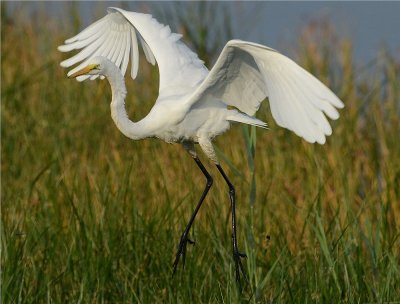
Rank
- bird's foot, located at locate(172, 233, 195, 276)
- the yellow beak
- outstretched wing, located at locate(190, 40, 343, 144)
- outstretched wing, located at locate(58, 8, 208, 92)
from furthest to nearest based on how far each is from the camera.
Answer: outstretched wing, located at locate(58, 8, 208, 92) → bird's foot, located at locate(172, 233, 195, 276) → the yellow beak → outstretched wing, located at locate(190, 40, 343, 144)

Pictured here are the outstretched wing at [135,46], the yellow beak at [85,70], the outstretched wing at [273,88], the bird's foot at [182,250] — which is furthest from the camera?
the outstretched wing at [135,46]

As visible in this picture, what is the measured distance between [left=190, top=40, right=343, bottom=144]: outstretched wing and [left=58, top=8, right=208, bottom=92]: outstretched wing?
0.27m

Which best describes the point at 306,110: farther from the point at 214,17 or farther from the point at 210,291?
the point at 214,17

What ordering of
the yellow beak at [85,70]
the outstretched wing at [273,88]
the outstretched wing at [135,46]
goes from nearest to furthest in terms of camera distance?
the outstretched wing at [273,88]
the yellow beak at [85,70]
the outstretched wing at [135,46]

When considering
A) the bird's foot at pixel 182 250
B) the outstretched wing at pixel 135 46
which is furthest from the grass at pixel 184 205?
the outstretched wing at pixel 135 46

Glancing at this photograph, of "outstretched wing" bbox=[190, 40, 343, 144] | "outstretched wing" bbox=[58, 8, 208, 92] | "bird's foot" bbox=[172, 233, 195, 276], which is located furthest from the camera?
"outstretched wing" bbox=[58, 8, 208, 92]

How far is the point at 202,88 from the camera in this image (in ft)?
13.6

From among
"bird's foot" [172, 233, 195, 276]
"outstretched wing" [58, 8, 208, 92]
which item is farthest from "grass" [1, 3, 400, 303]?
"outstretched wing" [58, 8, 208, 92]

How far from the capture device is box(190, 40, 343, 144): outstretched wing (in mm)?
3686

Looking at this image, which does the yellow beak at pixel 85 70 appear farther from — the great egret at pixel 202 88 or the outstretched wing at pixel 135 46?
the outstretched wing at pixel 135 46

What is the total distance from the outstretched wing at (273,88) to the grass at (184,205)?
0.74 feet

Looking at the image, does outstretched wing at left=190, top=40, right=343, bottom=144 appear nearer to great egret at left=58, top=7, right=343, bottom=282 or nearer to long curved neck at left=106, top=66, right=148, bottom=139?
great egret at left=58, top=7, right=343, bottom=282

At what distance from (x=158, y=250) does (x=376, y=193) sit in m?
1.52

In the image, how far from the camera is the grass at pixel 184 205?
14.3 ft
